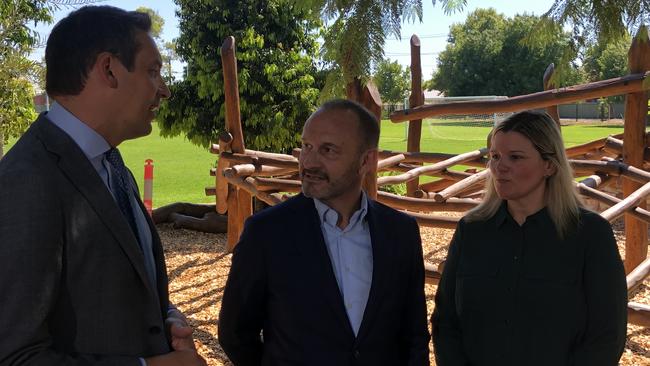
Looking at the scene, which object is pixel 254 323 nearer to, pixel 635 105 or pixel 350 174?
pixel 350 174

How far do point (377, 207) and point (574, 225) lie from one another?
627 millimetres

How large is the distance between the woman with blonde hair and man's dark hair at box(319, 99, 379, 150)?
43 centimetres

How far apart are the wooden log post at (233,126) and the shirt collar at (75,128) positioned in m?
5.97

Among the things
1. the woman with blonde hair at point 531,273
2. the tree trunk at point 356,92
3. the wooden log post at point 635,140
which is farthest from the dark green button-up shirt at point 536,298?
the wooden log post at point 635,140

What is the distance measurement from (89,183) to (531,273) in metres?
1.36

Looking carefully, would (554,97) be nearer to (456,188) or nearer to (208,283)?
(456,188)

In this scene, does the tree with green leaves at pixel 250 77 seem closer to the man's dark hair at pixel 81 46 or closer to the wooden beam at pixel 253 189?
the wooden beam at pixel 253 189

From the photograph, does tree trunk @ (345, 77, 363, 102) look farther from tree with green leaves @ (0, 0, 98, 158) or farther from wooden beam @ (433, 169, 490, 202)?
tree with green leaves @ (0, 0, 98, 158)

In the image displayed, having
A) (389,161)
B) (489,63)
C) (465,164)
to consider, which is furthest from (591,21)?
(489,63)

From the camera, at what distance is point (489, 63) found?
5403cm

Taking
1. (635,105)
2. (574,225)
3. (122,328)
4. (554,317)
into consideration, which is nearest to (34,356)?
(122,328)

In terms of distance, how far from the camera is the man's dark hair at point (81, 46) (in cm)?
132

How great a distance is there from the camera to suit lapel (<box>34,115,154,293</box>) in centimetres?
127

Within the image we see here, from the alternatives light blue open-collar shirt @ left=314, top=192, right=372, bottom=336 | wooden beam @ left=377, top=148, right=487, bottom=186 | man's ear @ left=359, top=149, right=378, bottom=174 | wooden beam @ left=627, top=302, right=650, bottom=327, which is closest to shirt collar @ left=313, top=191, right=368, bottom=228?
light blue open-collar shirt @ left=314, top=192, right=372, bottom=336
